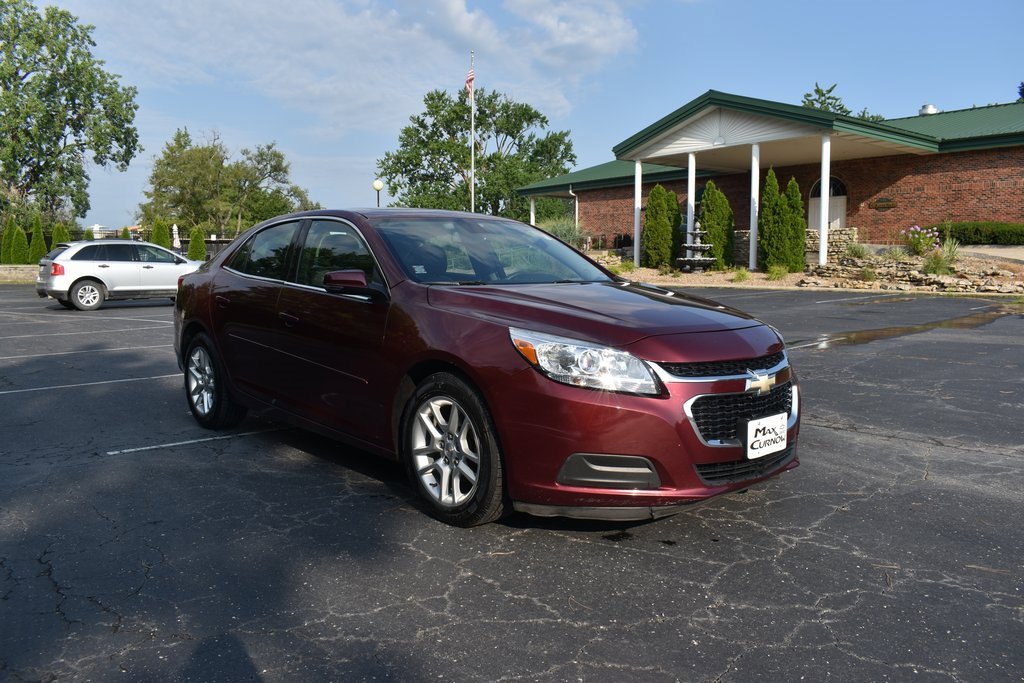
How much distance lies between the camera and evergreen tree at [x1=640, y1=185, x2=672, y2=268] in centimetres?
2936

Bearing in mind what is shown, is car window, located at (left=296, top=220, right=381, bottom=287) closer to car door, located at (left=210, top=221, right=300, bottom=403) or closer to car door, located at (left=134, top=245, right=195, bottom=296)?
car door, located at (left=210, top=221, right=300, bottom=403)

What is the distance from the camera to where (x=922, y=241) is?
23.9 m

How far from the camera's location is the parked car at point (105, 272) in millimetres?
18531

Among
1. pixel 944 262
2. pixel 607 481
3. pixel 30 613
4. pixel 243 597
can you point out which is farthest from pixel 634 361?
pixel 944 262

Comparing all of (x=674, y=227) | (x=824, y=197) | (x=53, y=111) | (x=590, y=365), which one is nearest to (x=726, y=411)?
(x=590, y=365)

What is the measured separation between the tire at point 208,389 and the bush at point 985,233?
949 inches

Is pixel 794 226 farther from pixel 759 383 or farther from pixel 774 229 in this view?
pixel 759 383

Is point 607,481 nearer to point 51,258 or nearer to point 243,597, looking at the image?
point 243,597

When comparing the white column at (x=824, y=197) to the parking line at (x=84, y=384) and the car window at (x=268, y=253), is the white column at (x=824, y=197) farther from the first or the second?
the car window at (x=268, y=253)

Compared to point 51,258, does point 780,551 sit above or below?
below

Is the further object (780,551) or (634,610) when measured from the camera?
(780,551)

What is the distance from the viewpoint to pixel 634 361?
359cm

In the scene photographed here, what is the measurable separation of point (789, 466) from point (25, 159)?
5653cm

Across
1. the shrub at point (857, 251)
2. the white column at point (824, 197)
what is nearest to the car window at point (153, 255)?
the white column at point (824, 197)
